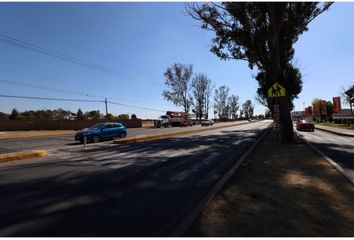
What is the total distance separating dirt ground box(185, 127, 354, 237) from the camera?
518 cm

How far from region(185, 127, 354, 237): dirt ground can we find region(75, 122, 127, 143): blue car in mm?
17745

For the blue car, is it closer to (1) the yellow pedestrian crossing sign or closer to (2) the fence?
(1) the yellow pedestrian crossing sign

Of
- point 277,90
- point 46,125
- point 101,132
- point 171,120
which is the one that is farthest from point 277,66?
point 171,120

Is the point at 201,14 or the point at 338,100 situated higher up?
the point at 201,14

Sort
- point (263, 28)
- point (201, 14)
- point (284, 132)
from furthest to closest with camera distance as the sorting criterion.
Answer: point (263, 28)
point (201, 14)
point (284, 132)

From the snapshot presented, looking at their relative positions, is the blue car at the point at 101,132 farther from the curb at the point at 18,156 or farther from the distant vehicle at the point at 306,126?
the distant vehicle at the point at 306,126

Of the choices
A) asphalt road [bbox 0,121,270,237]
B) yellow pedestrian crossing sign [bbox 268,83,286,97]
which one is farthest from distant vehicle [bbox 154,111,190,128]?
asphalt road [bbox 0,121,270,237]

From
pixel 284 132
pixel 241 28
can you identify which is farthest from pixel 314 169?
pixel 241 28

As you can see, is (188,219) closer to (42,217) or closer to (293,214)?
(293,214)

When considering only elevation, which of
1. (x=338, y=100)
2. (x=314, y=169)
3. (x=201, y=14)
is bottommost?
(x=314, y=169)

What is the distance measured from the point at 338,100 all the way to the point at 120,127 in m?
59.1

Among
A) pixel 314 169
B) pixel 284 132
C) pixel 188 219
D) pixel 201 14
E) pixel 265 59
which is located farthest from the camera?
pixel 265 59

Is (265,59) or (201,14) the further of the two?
(265,59)

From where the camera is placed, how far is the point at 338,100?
240ft
